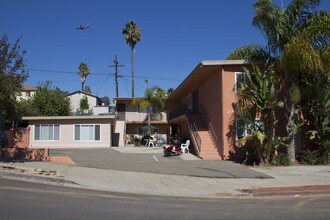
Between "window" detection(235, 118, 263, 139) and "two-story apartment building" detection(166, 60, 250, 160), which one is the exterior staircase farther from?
"window" detection(235, 118, 263, 139)

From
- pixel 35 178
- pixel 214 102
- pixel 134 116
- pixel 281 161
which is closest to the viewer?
pixel 35 178

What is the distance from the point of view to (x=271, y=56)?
2119cm

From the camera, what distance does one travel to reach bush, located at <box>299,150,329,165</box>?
20.5m

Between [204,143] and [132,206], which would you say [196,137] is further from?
[132,206]

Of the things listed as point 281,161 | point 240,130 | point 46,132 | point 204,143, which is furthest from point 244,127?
point 46,132

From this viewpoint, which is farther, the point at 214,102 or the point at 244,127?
the point at 214,102

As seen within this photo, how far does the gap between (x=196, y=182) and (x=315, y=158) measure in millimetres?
8870

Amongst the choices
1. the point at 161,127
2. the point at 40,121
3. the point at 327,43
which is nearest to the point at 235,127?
the point at 327,43

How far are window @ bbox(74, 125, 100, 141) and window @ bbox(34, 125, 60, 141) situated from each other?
1655 millimetres

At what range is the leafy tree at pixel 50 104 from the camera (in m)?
41.3

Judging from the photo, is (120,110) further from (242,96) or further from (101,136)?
(242,96)

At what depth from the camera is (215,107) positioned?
956 inches

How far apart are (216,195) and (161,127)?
107 ft

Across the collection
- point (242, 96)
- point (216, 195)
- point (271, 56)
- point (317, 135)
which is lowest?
point (216, 195)
